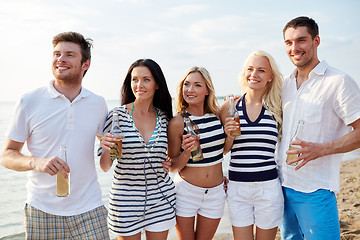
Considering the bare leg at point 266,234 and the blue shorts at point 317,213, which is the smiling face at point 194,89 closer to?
the blue shorts at point 317,213

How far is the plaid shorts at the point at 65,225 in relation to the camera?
301 cm

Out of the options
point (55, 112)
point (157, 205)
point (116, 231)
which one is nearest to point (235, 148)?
point (157, 205)

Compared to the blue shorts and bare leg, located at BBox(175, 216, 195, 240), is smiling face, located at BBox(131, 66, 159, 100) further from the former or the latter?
the blue shorts

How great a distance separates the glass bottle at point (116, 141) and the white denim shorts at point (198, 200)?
3.31ft

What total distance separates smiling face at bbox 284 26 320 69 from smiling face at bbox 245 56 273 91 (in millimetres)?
365

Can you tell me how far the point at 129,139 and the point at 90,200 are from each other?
766 mm

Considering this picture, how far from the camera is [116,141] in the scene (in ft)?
10.4

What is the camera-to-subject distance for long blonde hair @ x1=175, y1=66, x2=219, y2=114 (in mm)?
4098

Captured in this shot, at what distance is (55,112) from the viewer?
10.1 feet

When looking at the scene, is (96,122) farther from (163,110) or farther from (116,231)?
(116,231)

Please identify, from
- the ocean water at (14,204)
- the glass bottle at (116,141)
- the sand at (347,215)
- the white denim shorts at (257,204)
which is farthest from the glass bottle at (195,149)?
the ocean water at (14,204)

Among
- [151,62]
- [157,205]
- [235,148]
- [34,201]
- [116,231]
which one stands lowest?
[116,231]

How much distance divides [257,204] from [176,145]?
1223 mm

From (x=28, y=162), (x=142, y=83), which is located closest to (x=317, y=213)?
(x=142, y=83)
